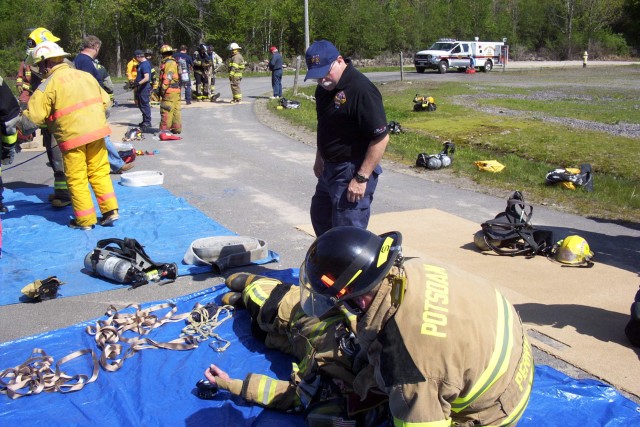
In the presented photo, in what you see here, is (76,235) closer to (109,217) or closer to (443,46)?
(109,217)

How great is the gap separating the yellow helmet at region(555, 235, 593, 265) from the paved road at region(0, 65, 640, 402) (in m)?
0.38

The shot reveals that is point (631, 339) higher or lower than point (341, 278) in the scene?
lower

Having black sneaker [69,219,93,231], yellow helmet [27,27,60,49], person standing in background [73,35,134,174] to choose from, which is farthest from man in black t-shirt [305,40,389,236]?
person standing in background [73,35,134,174]

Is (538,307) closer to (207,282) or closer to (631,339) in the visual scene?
(631,339)

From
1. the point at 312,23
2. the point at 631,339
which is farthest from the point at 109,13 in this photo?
the point at 631,339

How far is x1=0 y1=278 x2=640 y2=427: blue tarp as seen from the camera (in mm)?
3596

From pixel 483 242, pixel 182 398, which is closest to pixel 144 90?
pixel 483 242

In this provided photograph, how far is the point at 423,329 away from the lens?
240 centimetres

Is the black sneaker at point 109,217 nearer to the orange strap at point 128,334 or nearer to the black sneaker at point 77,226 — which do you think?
the black sneaker at point 77,226

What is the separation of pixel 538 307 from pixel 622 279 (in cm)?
121

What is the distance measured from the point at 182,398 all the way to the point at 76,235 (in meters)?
3.72

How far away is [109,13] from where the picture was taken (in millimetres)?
43594

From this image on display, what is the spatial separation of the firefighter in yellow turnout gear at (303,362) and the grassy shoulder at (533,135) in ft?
17.7

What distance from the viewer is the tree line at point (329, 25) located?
142 ft
